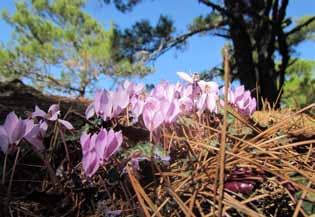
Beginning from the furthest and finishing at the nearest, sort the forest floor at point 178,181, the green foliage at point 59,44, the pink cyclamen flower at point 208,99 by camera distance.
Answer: the green foliage at point 59,44 → the pink cyclamen flower at point 208,99 → the forest floor at point 178,181

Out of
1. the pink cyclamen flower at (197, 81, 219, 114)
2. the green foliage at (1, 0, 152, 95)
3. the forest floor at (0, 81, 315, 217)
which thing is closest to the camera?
the forest floor at (0, 81, 315, 217)

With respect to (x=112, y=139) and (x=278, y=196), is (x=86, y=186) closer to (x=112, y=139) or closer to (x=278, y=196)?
(x=112, y=139)

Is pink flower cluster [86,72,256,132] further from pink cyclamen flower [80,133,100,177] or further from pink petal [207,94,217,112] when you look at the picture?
pink cyclamen flower [80,133,100,177]

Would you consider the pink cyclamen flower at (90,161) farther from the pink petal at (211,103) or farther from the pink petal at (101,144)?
the pink petal at (211,103)

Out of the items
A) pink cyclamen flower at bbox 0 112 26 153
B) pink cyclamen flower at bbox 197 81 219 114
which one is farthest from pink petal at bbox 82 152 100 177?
pink cyclamen flower at bbox 197 81 219 114

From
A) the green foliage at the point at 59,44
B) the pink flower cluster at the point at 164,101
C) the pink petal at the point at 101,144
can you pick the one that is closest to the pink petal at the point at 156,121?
the pink flower cluster at the point at 164,101

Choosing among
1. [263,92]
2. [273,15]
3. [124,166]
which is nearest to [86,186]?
[124,166]
